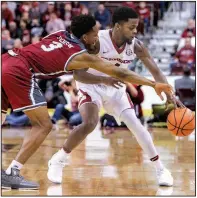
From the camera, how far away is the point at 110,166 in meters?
7.75

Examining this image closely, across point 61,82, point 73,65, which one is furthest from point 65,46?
point 61,82

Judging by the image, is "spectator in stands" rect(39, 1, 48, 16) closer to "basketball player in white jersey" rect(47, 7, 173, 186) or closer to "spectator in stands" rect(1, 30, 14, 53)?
"spectator in stands" rect(1, 30, 14, 53)

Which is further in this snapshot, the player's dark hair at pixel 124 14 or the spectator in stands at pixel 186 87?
the spectator in stands at pixel 186 87

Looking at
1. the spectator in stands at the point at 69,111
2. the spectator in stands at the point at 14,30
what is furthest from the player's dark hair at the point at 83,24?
the spectator in stands at the point at 14,30

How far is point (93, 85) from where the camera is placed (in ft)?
22.4

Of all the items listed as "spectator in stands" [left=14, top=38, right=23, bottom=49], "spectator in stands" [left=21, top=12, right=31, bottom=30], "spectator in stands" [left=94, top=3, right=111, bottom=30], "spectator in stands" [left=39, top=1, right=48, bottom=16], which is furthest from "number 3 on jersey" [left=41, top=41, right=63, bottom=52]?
"spectator in stands" [left=39, top=1, right=48, bottom=16]

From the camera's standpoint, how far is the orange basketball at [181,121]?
21.2 ft

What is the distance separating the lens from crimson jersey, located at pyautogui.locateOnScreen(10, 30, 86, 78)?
5973 millimetres

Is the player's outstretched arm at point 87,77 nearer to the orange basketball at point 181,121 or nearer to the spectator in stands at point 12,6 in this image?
the orange basketball at point 181,121

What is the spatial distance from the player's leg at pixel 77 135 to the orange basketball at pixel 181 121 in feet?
2.68

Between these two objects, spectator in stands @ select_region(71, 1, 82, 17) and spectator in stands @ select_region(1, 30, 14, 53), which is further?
spectator in stands @ select_region(71, 1, 82, 17)

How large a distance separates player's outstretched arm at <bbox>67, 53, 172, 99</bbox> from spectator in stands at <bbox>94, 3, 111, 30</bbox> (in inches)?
446

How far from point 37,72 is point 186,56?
10114 millimetres

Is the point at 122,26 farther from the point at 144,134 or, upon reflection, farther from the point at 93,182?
the point at 93,182
